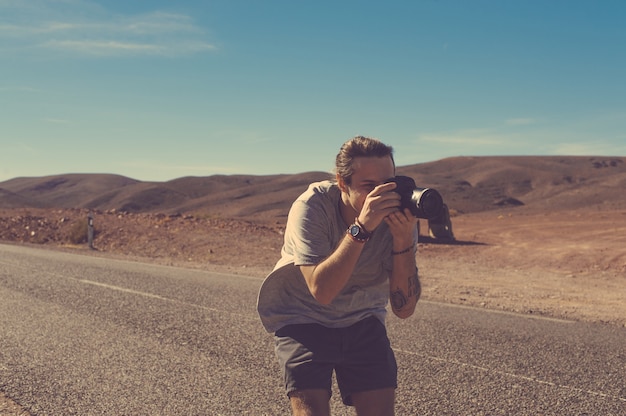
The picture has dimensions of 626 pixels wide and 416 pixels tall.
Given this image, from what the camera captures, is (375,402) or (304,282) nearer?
(375,402)

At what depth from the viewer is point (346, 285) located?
11.1 ft

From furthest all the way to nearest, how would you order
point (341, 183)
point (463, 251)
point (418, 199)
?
point (463, 251)
point (341, 183)
point (418, 199)

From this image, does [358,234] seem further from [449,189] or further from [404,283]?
[449,189]

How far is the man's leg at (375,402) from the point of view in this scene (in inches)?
124

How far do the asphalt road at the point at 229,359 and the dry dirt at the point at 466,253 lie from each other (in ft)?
2.55

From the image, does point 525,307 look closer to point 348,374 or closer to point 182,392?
point 182,392

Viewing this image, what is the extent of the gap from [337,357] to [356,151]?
994mm

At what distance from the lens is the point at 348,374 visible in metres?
3.29

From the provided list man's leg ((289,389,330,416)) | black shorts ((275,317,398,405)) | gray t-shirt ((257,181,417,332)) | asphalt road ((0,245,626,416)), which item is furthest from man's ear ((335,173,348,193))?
asphalt road ((0,245,626,416))

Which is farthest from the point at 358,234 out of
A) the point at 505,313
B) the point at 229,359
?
the point at 505,313

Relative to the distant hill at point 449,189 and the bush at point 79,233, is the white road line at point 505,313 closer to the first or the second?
the bush at point 79,233

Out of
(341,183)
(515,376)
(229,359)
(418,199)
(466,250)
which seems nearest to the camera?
(418,199)

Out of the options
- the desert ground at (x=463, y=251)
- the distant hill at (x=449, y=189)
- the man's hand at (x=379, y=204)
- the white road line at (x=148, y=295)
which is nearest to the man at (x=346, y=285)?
the man's hand at (x=379, y=204)

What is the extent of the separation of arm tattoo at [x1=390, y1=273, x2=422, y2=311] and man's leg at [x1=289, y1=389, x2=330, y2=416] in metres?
0.58
